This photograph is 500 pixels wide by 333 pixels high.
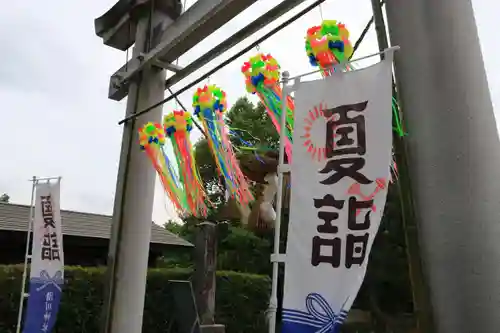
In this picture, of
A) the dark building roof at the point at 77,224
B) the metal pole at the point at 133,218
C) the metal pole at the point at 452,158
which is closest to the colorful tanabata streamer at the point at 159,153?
the metal pole at the point at 133,218

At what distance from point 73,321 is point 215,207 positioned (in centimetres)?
410

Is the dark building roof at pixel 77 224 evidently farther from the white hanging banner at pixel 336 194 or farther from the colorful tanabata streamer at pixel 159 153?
the white hanging banner at pixel 336 194

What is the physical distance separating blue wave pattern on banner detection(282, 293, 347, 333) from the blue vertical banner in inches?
154

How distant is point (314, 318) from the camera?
1.90 metres

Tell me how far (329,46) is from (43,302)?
14.4 feet

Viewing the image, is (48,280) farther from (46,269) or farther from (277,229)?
(277,229)

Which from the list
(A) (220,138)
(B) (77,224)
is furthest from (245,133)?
(A) (220,138)

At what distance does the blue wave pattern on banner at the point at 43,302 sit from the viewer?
509 cm

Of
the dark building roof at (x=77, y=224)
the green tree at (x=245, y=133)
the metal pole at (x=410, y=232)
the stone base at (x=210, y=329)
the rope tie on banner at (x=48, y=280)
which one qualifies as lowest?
the stone base at (x=210, y=329)

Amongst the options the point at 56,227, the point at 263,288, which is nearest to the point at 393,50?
the point at 56,227

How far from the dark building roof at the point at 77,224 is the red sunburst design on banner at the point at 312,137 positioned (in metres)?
7.19

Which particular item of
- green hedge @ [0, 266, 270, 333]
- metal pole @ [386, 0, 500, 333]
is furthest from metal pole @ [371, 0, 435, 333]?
green hedge @ [0, 266, 270, 333]

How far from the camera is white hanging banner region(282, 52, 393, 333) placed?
1.87 m

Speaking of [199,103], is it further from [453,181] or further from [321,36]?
[453,181]
